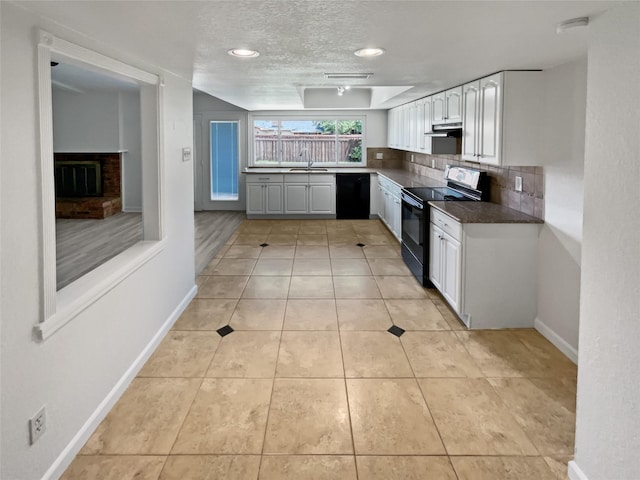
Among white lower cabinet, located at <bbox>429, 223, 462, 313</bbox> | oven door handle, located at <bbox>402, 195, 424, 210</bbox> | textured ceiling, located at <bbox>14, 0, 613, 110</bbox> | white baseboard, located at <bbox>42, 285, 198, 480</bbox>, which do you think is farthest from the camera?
oven door handle, located at <bbox>402, 195, 424, 210</bbox>

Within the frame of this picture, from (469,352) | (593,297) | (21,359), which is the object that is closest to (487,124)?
(469,352)

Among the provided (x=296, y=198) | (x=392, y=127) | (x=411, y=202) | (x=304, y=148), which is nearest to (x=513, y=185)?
(x=411, y=202)

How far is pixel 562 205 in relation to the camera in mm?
3457

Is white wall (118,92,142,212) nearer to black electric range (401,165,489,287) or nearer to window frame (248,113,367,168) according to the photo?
window frame (248,113,367,168)

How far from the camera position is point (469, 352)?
349cm

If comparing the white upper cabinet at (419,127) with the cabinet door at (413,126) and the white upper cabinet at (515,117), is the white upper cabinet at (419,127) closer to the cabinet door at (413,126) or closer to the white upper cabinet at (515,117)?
the cabinet door at (413,126)

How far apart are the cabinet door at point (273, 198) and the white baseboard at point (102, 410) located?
5.02 meters

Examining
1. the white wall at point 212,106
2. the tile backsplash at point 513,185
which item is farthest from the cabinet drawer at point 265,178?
the tile backsplash at point 513,185

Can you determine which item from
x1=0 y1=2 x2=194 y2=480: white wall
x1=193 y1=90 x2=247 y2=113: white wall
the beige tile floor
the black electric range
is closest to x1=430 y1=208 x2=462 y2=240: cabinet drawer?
the black electric range

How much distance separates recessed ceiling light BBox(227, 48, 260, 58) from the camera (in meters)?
2.89

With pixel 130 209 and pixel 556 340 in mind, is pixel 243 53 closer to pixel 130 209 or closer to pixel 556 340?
pixel 556 340

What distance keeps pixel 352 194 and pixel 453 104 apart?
13.0ft

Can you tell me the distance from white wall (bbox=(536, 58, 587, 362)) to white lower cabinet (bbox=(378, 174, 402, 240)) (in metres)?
2.94

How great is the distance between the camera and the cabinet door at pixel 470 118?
4320 millimetres
